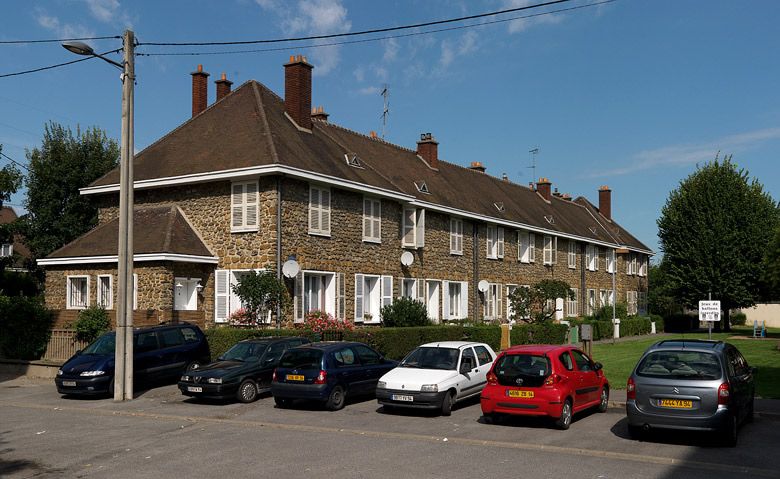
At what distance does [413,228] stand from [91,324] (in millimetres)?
12923

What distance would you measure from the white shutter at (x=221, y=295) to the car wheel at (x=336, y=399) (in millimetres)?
9682

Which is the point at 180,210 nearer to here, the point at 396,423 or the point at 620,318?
the point at 396,423

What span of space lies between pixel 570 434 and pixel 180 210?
17572 mm

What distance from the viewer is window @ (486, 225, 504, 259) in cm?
3788

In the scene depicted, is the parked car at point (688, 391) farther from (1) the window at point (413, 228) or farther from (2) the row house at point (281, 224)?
(1) the window at point (413, 228)

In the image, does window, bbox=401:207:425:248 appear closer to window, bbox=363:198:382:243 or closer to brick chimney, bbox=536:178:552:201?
window, bbox=363:198:382:243

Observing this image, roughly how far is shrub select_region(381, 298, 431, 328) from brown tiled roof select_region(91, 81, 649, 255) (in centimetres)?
443

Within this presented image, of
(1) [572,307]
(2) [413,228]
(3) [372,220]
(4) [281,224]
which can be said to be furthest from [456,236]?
(1) [572,307]

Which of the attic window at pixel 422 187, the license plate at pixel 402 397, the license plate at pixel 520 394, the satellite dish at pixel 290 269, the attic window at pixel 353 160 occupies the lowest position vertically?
the license plate at pixel 402 397

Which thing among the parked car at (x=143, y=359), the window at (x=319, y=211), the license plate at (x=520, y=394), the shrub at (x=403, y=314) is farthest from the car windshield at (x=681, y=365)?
the shrub at (x=403, y=314)

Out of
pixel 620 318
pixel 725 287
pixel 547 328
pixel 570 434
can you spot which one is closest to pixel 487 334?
pixel 547 328

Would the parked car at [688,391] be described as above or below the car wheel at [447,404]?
above

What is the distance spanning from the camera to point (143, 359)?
19531mm

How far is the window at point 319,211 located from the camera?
26.0 m
